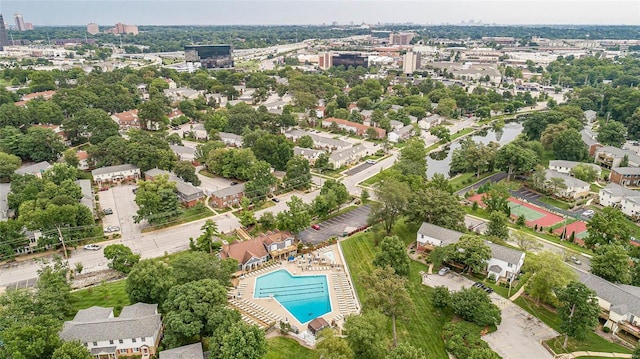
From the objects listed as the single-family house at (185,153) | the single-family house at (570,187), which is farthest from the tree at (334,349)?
the single-family house at (185,153)

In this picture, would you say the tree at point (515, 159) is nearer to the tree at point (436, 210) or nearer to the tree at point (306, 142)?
the tree at point (436, 210)

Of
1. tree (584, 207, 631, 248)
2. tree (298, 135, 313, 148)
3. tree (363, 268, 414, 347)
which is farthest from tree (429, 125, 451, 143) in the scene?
tree (363, 268, 414, 347)

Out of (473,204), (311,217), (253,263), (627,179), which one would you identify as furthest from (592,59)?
(253,263)

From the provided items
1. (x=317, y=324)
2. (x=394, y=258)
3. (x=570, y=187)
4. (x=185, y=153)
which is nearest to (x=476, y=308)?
(x=394, y=258)

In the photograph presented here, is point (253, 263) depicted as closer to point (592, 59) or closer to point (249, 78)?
point (249, 78)

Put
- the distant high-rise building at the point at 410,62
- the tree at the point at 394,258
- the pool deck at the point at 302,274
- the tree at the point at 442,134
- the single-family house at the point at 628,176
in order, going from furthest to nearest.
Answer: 1. the distant high-rise building at the point at 410,62
2. the tree at the point at 442,134
3. the single-family house at the point at 628,176
4. the tree at the point at 394,258
5. the pool deck at the point at 302,274

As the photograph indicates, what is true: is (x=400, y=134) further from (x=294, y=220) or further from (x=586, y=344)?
(x=586, y=344)
